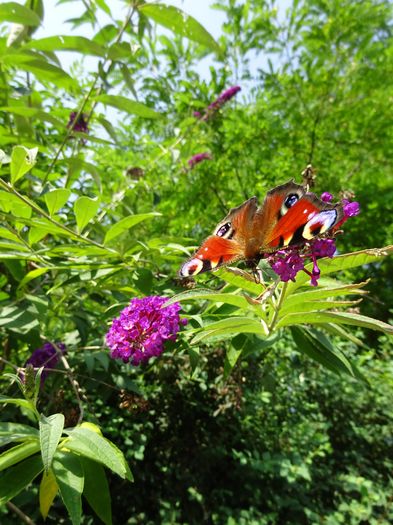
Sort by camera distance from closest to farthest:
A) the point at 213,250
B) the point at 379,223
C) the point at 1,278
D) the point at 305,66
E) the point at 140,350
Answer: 1. the point at 213,250
2. the point at 140,350
3. the point at 1,278
4. the point at 305,66
5. the point at 379,223

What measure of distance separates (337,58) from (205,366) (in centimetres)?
292

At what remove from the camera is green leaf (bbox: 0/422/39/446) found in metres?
0.82

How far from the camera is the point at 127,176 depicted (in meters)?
2.54

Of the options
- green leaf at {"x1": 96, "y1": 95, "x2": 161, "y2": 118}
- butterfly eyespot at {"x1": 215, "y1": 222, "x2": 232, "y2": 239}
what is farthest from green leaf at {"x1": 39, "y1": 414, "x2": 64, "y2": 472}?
green leaf at {"x1": 96, "y1": 95, "x2": 161, "y2": 118}

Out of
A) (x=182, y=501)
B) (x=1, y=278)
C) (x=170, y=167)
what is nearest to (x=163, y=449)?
(x=182, y=501)

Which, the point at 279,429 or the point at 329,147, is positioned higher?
the point at 329,147

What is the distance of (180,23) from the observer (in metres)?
1.31

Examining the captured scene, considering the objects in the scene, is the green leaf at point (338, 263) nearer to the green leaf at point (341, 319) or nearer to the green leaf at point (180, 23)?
the green leaf at point (341, 319)

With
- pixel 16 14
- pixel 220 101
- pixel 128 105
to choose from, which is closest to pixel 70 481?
pixel 128 105

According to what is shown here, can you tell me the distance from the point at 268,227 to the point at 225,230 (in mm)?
171

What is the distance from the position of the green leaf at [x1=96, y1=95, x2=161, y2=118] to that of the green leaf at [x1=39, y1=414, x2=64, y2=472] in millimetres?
1059

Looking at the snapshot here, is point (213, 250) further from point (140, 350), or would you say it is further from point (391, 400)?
point (391, 400)

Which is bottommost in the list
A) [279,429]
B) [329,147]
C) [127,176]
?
[279,429]

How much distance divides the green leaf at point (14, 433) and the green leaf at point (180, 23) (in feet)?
3.69
